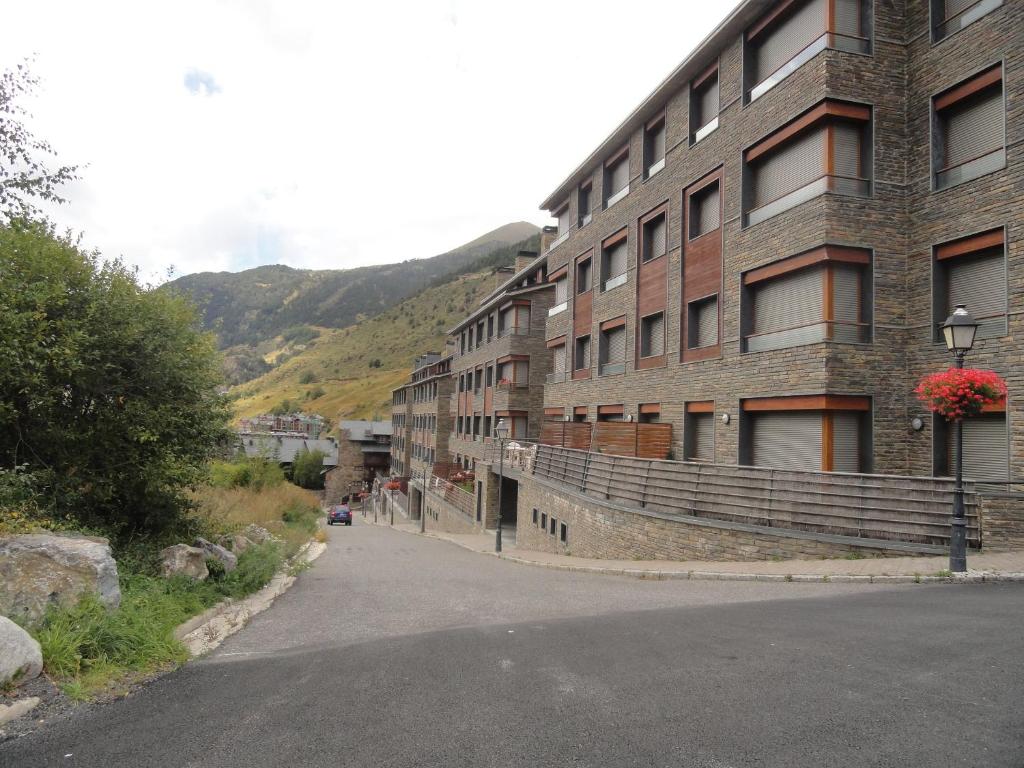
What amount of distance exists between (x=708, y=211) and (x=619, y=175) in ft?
21.8

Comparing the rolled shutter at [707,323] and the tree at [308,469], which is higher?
the rolled shutter at [707,323]

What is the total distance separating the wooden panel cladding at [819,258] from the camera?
1394cm

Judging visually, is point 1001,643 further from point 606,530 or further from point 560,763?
point 606,530

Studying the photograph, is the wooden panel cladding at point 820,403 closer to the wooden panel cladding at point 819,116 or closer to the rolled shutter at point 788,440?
the rolled shutter at point 788,440

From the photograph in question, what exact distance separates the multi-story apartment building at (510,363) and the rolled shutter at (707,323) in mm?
15262

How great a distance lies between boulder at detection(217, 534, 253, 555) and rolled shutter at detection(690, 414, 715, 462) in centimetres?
1219

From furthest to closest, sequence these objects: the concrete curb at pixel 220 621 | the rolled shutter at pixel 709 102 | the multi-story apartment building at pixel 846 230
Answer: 1. the rolled shutter at pixel 709 102
2. the multi-story apartment building at pixel 846 230
3. the concrete curb at pixel 220 621

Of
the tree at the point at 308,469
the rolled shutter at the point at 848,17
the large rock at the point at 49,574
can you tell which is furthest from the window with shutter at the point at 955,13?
the tree at the point at 308,469

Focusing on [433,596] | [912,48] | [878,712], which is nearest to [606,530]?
[433,596]

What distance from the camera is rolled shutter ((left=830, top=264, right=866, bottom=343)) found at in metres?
13.9

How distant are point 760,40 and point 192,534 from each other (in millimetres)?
18026

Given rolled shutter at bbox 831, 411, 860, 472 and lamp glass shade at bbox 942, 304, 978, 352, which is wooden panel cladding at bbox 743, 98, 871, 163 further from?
lamp glass shade at bbox 942, 304, 978, 352

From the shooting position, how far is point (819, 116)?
14289mm

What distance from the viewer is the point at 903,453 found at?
13.8m
